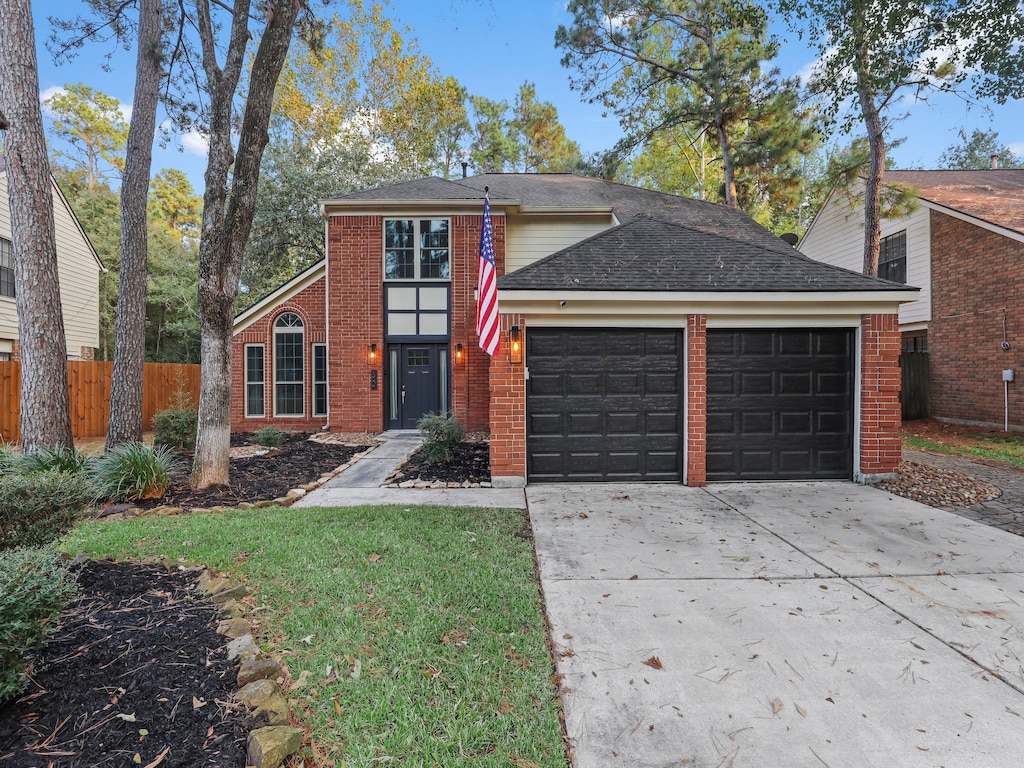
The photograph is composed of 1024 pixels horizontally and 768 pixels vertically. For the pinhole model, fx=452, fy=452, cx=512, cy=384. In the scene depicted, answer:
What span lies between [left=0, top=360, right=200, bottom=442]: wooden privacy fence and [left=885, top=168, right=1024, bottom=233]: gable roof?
20.0 m

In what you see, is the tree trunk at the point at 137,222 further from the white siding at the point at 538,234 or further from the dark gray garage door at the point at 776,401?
the dark gray garage door at the point at 776,401

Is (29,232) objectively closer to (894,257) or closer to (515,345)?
(515,345)

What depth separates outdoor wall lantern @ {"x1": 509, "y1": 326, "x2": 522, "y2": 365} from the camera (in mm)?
6508

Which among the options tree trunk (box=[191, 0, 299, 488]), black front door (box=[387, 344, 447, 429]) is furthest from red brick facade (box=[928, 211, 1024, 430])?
tree trunk (box=[191, 0, 299, 488])

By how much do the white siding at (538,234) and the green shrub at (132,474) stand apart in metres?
9.00

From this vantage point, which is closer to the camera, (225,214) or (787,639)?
(787,639)

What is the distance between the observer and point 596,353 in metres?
6.67

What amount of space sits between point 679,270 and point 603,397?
2.26m

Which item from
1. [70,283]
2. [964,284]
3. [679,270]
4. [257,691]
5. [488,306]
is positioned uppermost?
[70,283]

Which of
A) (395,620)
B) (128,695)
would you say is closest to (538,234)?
(395,620)

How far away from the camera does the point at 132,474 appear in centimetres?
591

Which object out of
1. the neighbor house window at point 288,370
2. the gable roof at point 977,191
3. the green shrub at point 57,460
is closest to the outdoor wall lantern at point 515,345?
the green shrub at point 57,460

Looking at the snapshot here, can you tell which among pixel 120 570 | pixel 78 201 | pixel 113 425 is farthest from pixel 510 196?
pixel 78 201

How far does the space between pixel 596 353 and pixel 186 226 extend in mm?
30830
